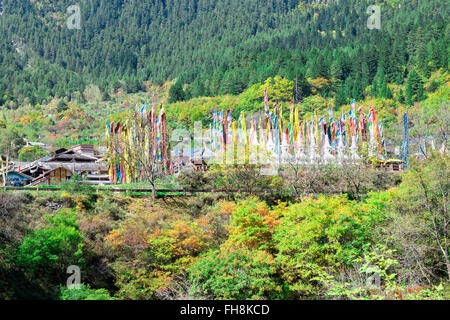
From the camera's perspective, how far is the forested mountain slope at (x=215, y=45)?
285 ft

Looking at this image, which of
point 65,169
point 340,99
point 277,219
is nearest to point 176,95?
point 340,99

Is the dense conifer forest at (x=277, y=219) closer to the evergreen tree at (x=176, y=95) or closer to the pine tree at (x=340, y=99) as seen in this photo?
the pine tree at (x=340, y=99)

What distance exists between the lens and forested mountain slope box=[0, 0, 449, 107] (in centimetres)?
8700

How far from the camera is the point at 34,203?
32.9 metres

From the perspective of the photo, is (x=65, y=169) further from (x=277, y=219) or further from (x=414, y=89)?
(x=414, y=89)

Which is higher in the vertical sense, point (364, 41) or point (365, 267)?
point (364, 41)

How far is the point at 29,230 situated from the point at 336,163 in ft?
83.9

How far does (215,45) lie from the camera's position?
144125mm

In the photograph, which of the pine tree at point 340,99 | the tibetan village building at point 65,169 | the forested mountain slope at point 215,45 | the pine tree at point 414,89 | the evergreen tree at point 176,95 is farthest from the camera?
the evergreen tree at point 176,95

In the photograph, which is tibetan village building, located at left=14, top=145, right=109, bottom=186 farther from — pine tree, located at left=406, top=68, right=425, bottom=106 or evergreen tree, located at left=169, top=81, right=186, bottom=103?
pine tree, located at left=406, top=68, right=425, bottom=106

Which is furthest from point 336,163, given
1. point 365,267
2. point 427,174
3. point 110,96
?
point 110,96

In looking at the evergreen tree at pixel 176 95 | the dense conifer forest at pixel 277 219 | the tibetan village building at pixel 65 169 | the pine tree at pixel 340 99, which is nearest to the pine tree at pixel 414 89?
the dense conifer forest at pixel 277 219

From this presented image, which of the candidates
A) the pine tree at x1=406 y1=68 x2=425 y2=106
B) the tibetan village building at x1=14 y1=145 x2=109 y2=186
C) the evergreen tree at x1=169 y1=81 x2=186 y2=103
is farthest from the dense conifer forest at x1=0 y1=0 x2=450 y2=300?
the evergreen tree at x1=169 y1=81 x2=186 y2=103

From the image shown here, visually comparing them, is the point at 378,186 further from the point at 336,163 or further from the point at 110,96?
the point at 110,96
